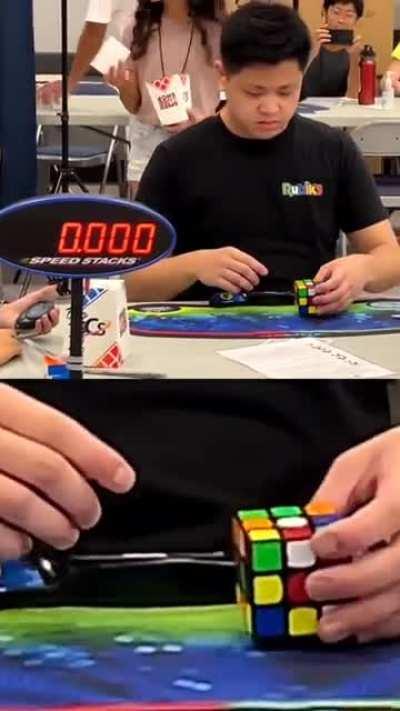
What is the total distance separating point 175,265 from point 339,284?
0.30 metres

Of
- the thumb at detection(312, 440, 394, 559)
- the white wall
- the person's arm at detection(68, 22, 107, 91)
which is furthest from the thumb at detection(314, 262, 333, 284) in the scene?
the white wall

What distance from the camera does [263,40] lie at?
1.98 metres

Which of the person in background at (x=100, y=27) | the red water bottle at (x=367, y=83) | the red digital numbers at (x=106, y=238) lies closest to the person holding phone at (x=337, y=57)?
the red water bottle at (x=367, y=83)

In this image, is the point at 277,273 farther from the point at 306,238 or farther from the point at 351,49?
the point at 351,49

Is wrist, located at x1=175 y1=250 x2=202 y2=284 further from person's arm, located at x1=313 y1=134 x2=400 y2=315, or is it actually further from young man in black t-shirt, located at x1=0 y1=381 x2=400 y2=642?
young man in black t-shirt, located at x1=0 y1=381 x2=400 y2=642

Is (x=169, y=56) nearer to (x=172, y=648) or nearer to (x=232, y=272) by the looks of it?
(x=232, y=272)

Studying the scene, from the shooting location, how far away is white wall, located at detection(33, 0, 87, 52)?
21.6 feet

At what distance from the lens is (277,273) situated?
2041 mm

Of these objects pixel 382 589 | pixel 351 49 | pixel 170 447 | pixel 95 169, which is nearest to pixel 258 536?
pixel 382 589

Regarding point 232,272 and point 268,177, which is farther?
point 268,177

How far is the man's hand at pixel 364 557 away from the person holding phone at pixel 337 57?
4.41 metres

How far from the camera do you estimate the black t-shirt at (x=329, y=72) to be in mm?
4918

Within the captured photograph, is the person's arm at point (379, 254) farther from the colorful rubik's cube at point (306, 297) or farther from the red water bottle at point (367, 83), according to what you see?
the red water bottle at point (367, 83)

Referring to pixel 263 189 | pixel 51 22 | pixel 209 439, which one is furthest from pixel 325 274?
pixel 51 22
